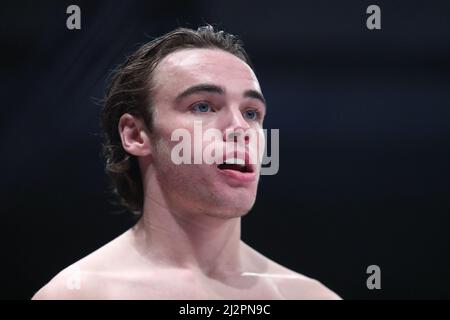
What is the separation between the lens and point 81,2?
182cm

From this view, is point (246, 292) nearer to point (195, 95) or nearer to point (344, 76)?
point (195, 95)

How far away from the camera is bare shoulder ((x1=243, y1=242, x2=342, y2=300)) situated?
1.67 meters

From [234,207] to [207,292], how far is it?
0.82 ft

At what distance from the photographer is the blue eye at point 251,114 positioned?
1662mm

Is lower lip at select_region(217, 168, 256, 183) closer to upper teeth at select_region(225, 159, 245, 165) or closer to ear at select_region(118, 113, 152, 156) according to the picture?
upper teeth at select_region(225, 159, 245, 165)

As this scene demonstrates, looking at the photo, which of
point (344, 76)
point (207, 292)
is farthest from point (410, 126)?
point (207, 292)

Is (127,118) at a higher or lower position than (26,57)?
lower

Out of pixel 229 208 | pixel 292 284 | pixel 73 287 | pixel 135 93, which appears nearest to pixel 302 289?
pixel 292 284

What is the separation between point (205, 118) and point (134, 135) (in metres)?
0.25

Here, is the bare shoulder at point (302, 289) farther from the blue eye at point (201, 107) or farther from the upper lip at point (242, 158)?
the blue eye at point (201, 107)

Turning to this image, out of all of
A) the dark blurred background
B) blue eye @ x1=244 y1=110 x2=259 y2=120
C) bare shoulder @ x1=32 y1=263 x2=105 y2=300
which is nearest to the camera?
bare shoulder @ x1=32 y1=263 x2=105 y2=300

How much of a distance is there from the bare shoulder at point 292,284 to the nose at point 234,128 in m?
0.39

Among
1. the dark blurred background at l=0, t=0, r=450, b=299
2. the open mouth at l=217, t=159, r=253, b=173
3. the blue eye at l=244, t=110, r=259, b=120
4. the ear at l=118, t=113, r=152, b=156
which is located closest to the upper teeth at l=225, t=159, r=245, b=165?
the open mouth at l=217, t=159, r=253, b=173

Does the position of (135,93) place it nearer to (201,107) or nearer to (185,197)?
(201,107)
